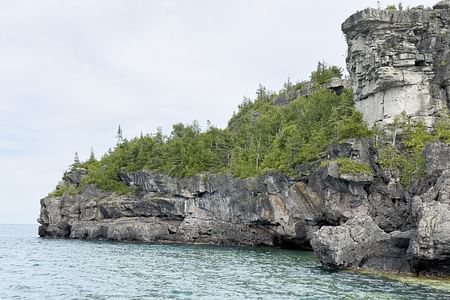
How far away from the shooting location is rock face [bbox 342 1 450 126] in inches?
2228

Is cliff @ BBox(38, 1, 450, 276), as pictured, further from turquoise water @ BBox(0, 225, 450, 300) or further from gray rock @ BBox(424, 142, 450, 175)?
turquoise water @ BBox(0, 225, 450, 300)

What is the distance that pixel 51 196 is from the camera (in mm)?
Answer: 89312

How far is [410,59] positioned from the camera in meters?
56.5

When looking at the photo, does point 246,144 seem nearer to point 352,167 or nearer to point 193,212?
point 193,212

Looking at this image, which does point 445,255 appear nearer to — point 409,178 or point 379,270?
point 379,270

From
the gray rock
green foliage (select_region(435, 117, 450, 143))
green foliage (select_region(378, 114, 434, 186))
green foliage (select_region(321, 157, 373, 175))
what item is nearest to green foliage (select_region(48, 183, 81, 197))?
green foliage (select_region(321, 157, 373, 175))

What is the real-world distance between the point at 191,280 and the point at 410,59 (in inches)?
1440

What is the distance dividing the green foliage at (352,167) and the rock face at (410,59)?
6.25m

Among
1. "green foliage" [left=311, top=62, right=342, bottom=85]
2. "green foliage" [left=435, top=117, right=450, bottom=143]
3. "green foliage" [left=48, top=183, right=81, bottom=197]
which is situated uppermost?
"green foliage" [left=311, top=62, right=342, bottom=85]

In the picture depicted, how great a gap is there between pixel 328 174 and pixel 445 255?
22730 mm

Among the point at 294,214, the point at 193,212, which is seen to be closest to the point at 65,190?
the point at 193,212

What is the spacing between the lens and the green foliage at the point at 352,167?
54562mm

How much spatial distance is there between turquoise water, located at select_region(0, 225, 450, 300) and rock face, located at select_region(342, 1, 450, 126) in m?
21.3

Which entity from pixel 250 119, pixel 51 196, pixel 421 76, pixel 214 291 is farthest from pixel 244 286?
pixel 250 119
